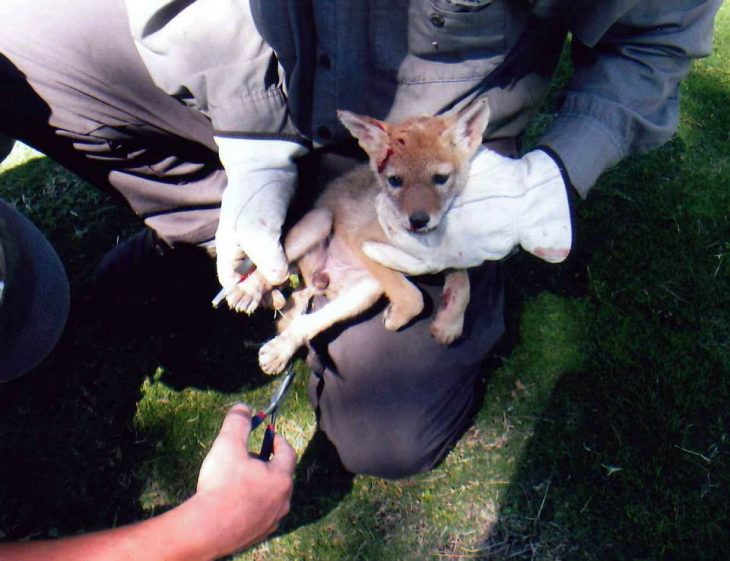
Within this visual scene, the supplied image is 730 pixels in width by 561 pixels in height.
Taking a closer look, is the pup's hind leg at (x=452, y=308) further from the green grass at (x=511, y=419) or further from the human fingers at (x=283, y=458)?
the human fingers at (x=283, y=458)

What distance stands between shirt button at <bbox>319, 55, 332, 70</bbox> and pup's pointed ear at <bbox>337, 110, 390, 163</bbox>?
17 centimetres

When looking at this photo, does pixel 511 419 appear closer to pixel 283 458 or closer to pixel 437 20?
pixel 283 458

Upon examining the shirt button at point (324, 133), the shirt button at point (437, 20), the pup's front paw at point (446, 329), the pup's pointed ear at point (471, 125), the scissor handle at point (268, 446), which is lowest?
the scissor handle at point (268, 446)

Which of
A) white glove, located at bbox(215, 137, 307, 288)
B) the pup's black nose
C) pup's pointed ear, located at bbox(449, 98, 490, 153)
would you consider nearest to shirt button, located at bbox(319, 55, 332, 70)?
white glove, located at bbox(215, 137, 307, 288)

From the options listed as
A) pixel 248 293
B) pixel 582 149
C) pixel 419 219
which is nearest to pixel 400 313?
pixel 419 219

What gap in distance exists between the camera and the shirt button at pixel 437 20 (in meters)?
2.23

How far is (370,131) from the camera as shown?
229 centimetres

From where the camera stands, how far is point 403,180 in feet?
7.76

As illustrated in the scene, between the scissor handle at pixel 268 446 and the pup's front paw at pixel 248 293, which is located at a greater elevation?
the pup's front paw at pixel 248 293

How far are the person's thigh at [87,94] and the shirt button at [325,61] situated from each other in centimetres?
58

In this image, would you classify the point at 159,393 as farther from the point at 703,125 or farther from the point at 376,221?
the point at 703,125

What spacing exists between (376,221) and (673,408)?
142 centimetres

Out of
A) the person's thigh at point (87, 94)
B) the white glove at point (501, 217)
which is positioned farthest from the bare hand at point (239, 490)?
the person's thigh at point (87, 94)

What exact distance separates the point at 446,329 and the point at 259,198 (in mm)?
824
